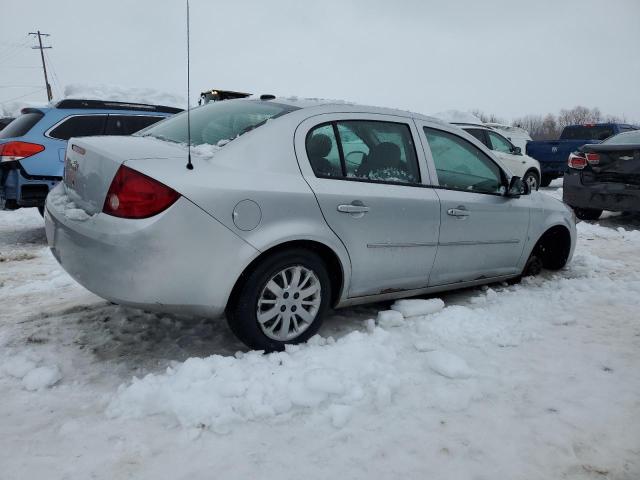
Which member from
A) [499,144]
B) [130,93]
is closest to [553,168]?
[499,144]

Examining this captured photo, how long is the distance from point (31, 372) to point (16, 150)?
4.15 metres

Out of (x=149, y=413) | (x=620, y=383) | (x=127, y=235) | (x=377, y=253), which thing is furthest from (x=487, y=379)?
(x=127, y=235)

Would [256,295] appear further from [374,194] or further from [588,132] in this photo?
[588,132]

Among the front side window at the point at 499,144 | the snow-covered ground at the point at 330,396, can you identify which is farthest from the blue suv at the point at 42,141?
the front side window at the point at 499,144

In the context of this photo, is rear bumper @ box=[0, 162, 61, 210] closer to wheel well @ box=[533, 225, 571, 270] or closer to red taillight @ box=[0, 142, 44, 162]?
red taillight @ box=[0, 142, 44, 162]

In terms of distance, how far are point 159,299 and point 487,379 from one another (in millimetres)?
1852

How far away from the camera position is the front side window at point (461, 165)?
12.2 feet

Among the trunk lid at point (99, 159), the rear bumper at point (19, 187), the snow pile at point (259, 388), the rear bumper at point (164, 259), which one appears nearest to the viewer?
the snow pile at point (259, 388)

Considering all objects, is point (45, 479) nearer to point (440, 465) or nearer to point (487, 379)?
point (440, 465)

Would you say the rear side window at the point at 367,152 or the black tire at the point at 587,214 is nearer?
the rear side window at the point at 367,152

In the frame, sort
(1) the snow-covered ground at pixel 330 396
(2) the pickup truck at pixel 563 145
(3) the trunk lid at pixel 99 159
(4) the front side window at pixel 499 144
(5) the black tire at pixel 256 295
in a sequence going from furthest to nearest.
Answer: (2) the pickup truck at pixel 563 145, (4) the front side window at pixel 499 144, (5) the black tire at pixel 256 295, (3) the trunk lid at pixel 99 159, (1) the snow-covered ground at pixel 330 396

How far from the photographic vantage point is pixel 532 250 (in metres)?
4.57

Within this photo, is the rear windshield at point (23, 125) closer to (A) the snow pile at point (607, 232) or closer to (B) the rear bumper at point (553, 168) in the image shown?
(A) the snow pile at point (607, 232)

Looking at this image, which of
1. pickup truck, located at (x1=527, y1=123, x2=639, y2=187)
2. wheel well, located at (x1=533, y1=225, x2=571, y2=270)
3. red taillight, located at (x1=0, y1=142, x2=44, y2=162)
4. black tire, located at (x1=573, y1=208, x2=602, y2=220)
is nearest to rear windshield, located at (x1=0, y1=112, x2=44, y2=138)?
red taillight, located at (x1=0, y1=142, x2=44, y2=162)
